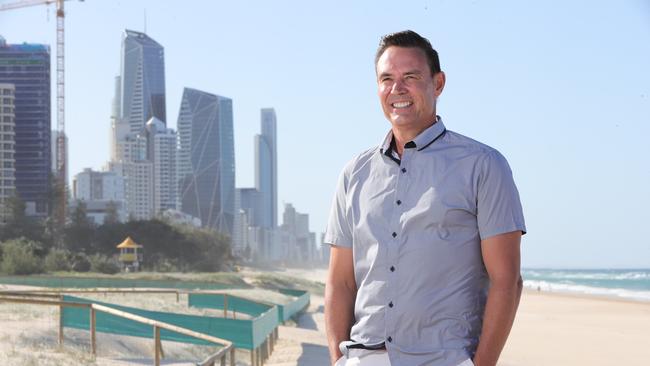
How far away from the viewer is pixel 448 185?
2463 mm

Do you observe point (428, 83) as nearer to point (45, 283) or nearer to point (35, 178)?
point (45, 283)

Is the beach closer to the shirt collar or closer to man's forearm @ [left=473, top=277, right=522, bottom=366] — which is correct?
the shirt collar

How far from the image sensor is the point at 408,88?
2.62 m

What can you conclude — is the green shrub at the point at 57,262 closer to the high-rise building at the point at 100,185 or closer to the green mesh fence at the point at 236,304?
the green mesh fence at the point at 236,304

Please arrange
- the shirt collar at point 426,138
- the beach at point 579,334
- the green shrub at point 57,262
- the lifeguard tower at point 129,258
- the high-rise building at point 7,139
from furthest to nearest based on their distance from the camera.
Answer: the high-rise building at point 7,139, the lifeguard tower at point 129,258, the green shrub at point 57,262, the beach at point 579,334, the shirt collar at point 426,138

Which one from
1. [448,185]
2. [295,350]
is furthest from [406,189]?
[295,350]

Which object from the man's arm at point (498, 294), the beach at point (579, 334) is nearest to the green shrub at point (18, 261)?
the beach at point (579, 334)

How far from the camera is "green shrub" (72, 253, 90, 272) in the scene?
171ft

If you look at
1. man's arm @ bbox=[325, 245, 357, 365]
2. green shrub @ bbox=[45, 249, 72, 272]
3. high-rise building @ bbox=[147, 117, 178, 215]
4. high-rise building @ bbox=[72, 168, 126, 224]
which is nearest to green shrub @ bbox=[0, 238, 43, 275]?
green shrub @ bbox=[45, 249, 72, 272]

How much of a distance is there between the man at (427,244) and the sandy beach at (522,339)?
276 inches

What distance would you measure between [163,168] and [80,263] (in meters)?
122

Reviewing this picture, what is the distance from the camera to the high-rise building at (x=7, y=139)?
104125 millimetres

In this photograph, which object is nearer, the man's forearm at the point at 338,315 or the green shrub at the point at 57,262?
the man's forearm at the point at 338,315

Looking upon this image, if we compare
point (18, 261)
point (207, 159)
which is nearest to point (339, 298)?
point (18, 261)
